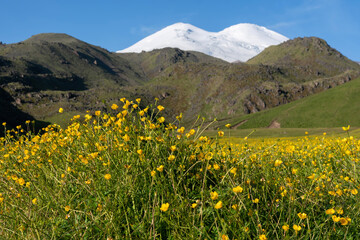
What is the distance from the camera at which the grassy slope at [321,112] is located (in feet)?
393

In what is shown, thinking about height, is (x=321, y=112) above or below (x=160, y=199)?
below

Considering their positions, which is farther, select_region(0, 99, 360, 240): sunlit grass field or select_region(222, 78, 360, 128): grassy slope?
select_region(222, 78, 360, 128): grassy slope

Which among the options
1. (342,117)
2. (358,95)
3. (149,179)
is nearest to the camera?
(149,179)

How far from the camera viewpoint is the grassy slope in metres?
120

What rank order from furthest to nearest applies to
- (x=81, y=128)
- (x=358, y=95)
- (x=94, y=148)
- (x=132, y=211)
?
(x=358, y=95), (x=81, y=128), (x=94, y=148), (x=132, y=211)

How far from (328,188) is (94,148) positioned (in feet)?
13.1

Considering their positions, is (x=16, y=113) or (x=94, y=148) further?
(x=16, y=113)

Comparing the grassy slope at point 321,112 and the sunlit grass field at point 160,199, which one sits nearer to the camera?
the sunlit grass field at point 160,199

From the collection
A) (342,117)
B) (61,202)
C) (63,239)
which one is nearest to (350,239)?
(63,239)

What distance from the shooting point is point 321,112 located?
129125 millimetres

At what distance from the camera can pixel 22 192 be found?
381 cm

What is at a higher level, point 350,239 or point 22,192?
point 22,192

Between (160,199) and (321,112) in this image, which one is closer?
(160,199)

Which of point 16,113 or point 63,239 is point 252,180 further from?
point 16,113
